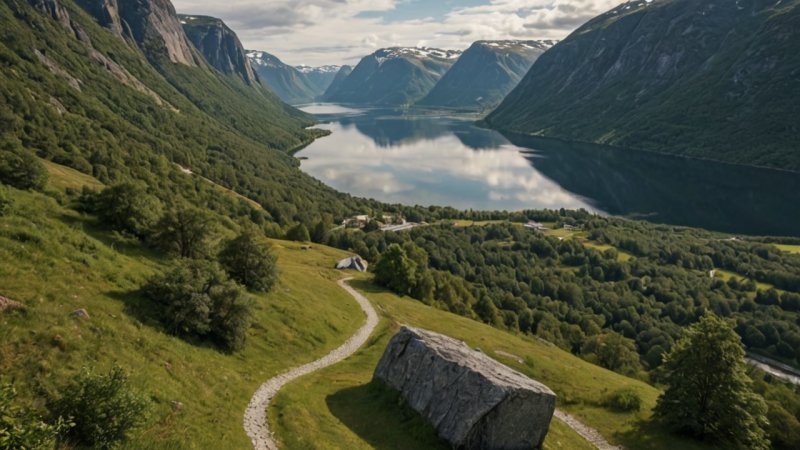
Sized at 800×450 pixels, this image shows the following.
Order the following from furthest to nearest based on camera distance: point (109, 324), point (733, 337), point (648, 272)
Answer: point (648, 272) < point (733, 337) < point (109, 324)

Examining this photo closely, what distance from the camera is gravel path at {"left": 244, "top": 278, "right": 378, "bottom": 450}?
87.1 feet

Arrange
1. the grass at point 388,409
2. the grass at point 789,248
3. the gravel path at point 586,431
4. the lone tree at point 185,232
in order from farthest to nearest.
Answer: the grass at point 789,248, the lone tree at point 185,232, the gravel path at point 586,431, the grass at point 388,409

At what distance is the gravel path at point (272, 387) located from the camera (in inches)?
1045

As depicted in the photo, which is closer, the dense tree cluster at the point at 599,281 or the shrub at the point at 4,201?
the shrub at the point at 4,201

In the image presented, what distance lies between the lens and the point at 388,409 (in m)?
33.5

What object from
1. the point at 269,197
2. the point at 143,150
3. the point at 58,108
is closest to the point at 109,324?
the point at 143,150

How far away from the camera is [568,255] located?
177500mm

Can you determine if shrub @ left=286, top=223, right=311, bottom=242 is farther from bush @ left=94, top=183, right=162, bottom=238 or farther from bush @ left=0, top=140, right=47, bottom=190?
bush @ left=0, top=140, right=47, bottom=190

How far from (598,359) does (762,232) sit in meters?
157

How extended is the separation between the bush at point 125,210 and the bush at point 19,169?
6.20 metres

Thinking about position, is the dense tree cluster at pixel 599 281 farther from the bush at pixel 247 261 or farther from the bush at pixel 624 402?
the bush at pixel 624 402

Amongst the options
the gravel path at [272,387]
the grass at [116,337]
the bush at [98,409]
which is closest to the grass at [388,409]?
the gravel path at [272,387]

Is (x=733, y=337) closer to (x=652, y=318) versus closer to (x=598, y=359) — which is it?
(x=598, y=359)

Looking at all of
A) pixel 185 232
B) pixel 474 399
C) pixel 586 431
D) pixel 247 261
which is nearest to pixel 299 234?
pixel 247 261
